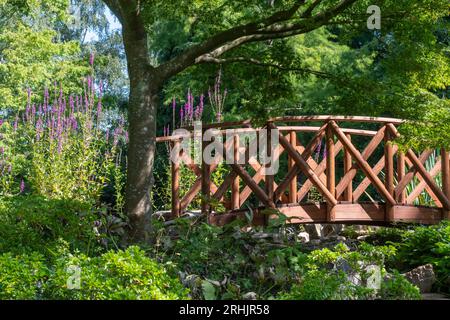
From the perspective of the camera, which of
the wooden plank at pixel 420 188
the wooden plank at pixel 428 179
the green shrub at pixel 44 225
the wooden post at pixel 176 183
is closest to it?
the green shrub at pixel 44 225

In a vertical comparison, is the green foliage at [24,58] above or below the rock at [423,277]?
above

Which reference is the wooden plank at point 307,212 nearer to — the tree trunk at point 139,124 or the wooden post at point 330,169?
the wooden post at point 330,169

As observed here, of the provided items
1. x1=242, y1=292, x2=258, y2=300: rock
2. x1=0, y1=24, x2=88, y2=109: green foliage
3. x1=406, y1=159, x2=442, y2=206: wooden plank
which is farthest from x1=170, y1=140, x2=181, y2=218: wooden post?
x1=0, y1=24, x2=88, y2=109: green foliage

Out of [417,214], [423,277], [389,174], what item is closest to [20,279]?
[423,277]

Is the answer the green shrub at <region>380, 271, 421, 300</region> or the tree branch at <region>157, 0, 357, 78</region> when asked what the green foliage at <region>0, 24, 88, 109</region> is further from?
the green shrub at <region>380, 271, 421, 300</region>

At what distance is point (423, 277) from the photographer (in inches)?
229

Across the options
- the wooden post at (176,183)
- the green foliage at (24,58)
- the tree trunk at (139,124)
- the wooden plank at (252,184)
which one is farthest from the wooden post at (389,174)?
the green foliage at (24,58)

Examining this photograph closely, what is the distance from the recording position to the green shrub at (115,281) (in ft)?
12.5

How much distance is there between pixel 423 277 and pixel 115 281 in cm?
304

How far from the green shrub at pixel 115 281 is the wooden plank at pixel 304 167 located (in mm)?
4053

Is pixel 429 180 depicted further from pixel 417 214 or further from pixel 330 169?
pixel 330 169

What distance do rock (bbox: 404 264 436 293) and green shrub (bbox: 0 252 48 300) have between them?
3.19 meters

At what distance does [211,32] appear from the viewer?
24.1 feet

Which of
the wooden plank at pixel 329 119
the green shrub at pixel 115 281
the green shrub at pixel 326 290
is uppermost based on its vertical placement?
the wooden plank at pixel 329 119
